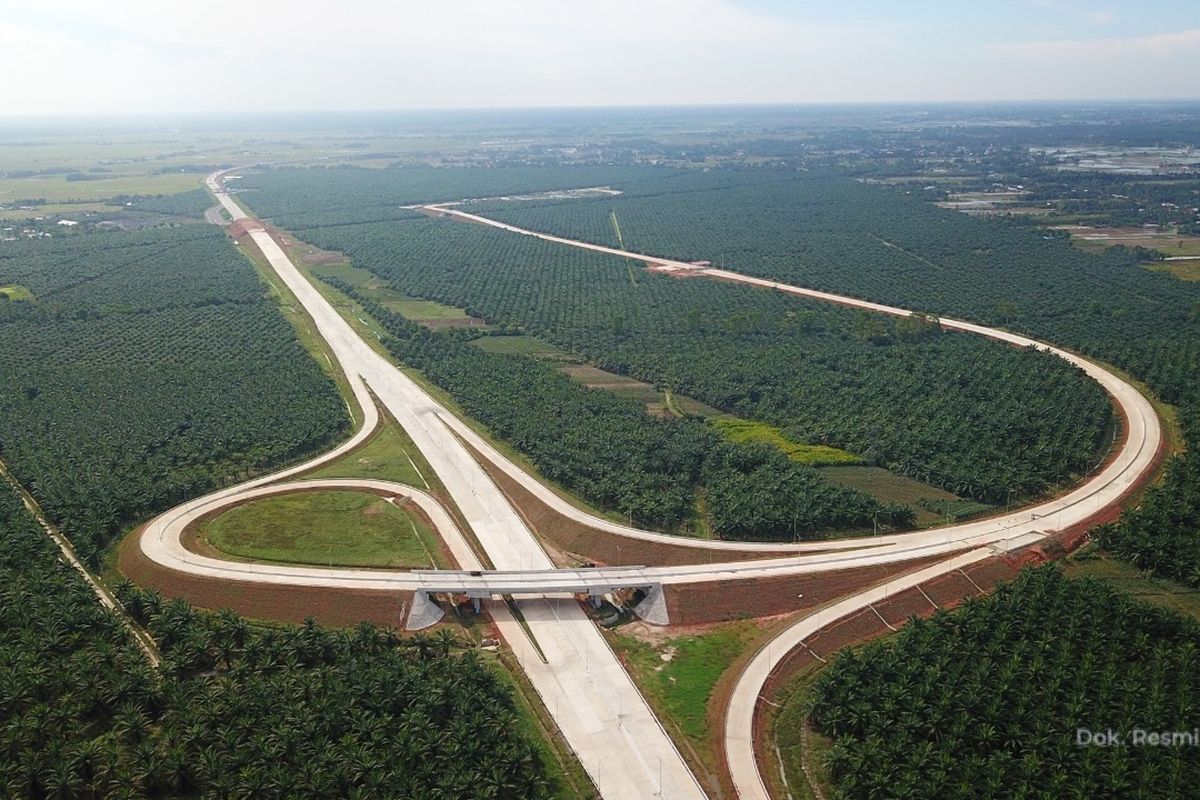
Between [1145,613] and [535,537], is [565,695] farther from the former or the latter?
[1145,613]

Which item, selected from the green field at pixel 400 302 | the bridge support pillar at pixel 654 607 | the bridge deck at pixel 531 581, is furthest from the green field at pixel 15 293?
the bridge support pillar at pixel 654 607

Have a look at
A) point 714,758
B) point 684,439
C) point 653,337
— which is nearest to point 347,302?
point 653,337

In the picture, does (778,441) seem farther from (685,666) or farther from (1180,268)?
(1180,268)

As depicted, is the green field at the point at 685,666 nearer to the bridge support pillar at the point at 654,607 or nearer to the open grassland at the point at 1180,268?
the bridge support pillar at the point at 654,607

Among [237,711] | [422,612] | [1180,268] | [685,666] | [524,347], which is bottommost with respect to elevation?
[685,666]

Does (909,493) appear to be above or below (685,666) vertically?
above

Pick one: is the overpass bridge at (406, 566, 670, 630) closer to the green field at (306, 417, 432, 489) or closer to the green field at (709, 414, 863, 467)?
the green field at (306, 417, 432, 489)

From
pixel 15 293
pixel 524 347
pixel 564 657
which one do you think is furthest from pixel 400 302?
pixel 564 657
